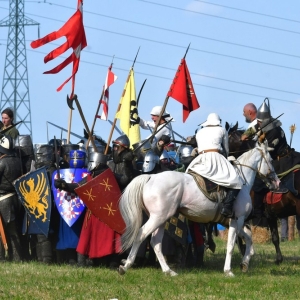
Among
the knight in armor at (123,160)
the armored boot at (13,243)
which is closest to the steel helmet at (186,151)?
the knight in armor at (123,160)

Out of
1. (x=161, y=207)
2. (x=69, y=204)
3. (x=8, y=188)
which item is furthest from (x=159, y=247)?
(x=8, y=188)

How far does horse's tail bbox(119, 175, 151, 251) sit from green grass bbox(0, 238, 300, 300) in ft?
1.57

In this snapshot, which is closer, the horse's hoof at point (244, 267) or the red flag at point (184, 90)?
the horse's hoof at point (244, 267)

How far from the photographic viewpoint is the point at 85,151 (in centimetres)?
1441

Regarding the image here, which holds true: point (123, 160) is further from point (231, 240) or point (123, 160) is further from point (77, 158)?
point (231, 240)

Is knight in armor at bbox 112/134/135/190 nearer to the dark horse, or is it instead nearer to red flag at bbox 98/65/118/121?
the dark horse

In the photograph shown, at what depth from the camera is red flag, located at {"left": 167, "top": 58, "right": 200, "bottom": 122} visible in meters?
15.1

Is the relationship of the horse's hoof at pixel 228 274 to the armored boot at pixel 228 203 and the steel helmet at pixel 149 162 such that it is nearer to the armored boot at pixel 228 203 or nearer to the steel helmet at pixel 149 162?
Result: the armored boot at pixel 228 203

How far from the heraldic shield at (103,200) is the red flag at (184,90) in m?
2.30

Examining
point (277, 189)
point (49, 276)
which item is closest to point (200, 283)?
point (49, 276)

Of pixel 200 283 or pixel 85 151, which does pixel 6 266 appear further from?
pixel 200 283

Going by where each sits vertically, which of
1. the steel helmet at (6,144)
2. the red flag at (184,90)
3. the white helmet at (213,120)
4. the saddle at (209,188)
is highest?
the red flag at (184,90)

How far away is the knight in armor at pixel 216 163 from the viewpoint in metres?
12.8

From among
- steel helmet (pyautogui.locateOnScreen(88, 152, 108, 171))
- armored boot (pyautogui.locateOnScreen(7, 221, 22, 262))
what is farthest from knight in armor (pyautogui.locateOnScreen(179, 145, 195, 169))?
armored boot (pyautogui.locateOnScreen(7, 221, 22, 262))
